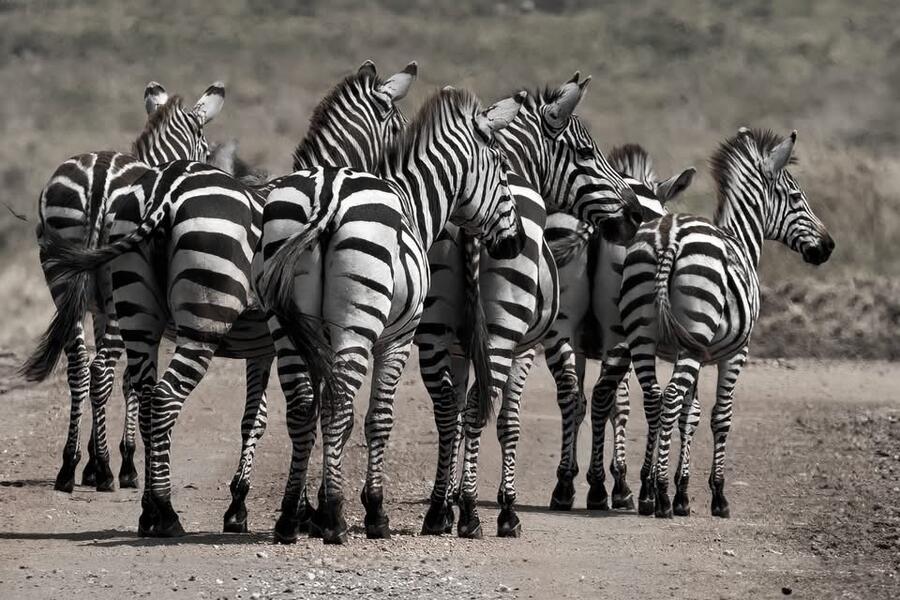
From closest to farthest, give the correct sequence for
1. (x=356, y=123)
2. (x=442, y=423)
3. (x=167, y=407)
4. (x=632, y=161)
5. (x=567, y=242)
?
(x=167, y=407) < (x=442, y=423) < (x=356, y=123) < (x=567, y=242) < (x=632, y=161)

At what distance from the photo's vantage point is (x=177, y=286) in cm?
866

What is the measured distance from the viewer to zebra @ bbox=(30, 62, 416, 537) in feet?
28.3

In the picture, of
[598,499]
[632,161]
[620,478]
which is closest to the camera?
[598,499]

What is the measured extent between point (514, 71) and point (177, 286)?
35.1 meters

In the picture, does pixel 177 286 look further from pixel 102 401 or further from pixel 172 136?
pixel 172 136

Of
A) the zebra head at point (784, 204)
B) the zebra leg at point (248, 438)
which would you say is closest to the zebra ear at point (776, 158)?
the zebra head at point (784, 204)

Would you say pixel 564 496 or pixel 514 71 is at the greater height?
pixel 514 71

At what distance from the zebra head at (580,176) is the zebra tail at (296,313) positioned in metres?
3.11

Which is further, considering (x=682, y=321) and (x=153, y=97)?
(x=153, y=97)

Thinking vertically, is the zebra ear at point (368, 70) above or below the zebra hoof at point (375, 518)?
above

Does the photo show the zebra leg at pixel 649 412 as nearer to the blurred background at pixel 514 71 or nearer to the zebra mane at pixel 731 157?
the zebra mane at pixel 731 157

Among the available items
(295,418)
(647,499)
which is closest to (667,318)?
(647,499)

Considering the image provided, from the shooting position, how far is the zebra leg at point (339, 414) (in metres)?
8.16

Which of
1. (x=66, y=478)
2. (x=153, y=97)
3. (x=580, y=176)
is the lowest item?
(x=66, y=478)
